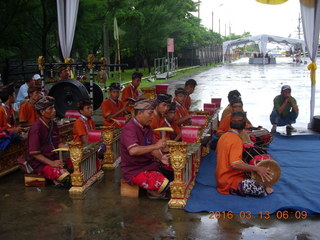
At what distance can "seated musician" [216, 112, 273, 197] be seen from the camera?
4668mm

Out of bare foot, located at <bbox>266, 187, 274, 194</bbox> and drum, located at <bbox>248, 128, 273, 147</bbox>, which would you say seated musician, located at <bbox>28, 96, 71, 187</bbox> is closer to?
bare foot, located at <bbox>266, 187, 274, 194</bbox>

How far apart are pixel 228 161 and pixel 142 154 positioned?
3.53 feet

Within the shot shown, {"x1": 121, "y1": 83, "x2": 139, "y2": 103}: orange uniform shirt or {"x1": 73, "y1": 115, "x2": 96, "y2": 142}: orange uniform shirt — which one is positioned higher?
{"x1": 121, "y1": 83, "x2": 139, "y2": 103}: orange uniform shirt

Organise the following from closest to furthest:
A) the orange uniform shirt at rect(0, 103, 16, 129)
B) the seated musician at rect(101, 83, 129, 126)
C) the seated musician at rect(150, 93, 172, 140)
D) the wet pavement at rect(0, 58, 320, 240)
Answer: the wet pavement at rect(0, 58, 320, 240)
the seated musician at rect(150, 93, 172, 140)
the orange uniform shirt at rect(0, 103, 16, 129)
the seated musician at rect(101, 83, 129, 126)

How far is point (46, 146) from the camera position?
5355 mm

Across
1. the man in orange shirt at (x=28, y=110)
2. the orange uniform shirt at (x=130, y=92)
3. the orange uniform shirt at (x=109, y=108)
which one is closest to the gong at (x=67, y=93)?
the orange uniform shirt at (x=130, y=92)

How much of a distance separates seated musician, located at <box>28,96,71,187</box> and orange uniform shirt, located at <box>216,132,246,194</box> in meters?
2.08

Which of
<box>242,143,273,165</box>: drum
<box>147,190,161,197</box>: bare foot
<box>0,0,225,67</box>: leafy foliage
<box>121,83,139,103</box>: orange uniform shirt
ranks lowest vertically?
<box>147,190,161,197</box>: bare foot

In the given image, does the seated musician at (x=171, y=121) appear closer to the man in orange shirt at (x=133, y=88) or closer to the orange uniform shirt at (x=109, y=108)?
the orange uniform shirt at (x=109, y=108)

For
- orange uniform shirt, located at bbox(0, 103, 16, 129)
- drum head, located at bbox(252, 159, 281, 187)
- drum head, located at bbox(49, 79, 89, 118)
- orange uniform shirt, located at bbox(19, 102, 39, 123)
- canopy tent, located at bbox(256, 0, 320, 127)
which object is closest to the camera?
drum head, located at bbox(252, 159, 281, 187)

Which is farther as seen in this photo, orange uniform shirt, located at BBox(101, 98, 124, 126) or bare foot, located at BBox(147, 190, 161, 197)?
orange uniform shirt, located at BBox(101, 98, 124, 126)

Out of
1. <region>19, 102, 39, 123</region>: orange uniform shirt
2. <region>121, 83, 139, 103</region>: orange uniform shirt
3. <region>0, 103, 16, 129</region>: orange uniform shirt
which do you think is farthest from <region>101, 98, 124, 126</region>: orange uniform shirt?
<region>0, 103, 16, 129</region>: orange uniform shirt

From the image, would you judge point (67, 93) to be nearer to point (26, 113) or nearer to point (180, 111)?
point (26, 113)

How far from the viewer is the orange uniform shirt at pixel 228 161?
4668 millimetres
